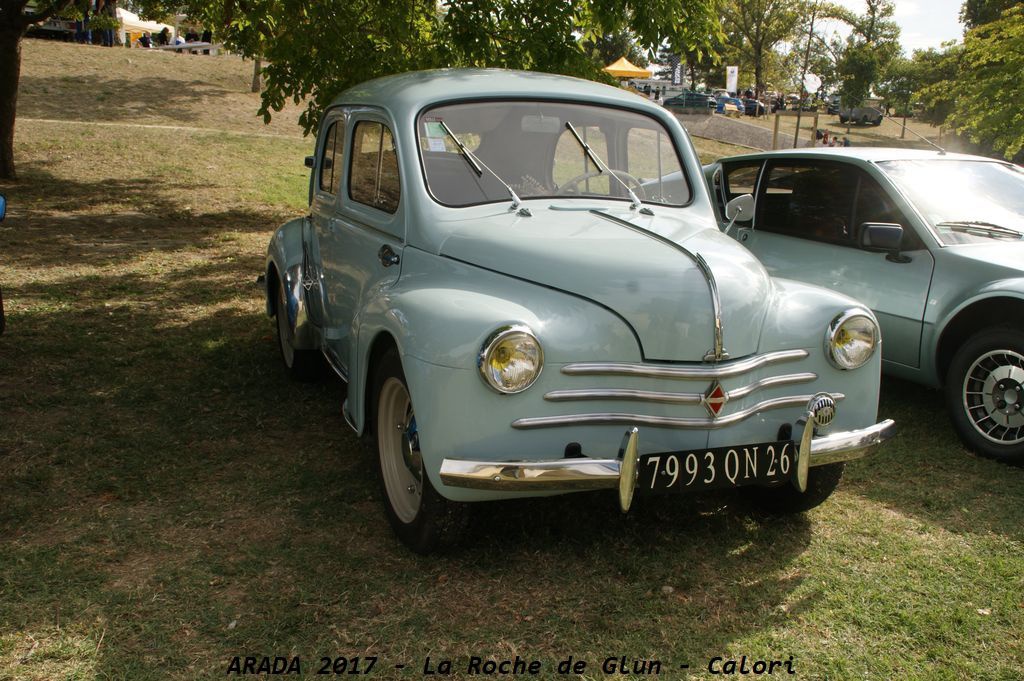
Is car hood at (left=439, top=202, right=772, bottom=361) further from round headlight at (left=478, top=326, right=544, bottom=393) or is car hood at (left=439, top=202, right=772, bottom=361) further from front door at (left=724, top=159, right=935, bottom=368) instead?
front door at (left=724, top=159, right=935, bottom=368)

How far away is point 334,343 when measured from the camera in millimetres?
4957

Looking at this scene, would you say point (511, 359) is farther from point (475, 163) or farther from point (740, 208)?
point (740, 208)

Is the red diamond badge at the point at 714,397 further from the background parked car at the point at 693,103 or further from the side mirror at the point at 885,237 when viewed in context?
the background parked car at the point at 693,103

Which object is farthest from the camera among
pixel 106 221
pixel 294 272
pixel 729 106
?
pixel 729 106

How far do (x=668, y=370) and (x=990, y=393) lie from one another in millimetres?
2539

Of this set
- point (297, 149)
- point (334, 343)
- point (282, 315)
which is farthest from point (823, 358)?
point (297, 149)

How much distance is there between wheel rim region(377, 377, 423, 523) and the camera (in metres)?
3.67

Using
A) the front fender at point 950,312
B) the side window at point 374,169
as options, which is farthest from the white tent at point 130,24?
the front fender at point 950,312

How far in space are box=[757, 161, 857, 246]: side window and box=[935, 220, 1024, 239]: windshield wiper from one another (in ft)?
1.96

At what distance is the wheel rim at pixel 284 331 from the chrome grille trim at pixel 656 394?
293cm

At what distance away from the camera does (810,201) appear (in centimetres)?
609

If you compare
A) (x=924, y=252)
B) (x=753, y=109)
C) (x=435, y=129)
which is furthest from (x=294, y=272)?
(x=753, y=109)

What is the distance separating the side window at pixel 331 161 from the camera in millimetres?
5102

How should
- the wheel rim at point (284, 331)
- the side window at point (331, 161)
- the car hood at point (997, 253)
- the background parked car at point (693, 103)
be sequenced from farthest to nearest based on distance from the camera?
the background parked car at point (693, 103), the wheel rim at point (284, 331), the side window at point (331, 161), the car hood at point (997, 253)
